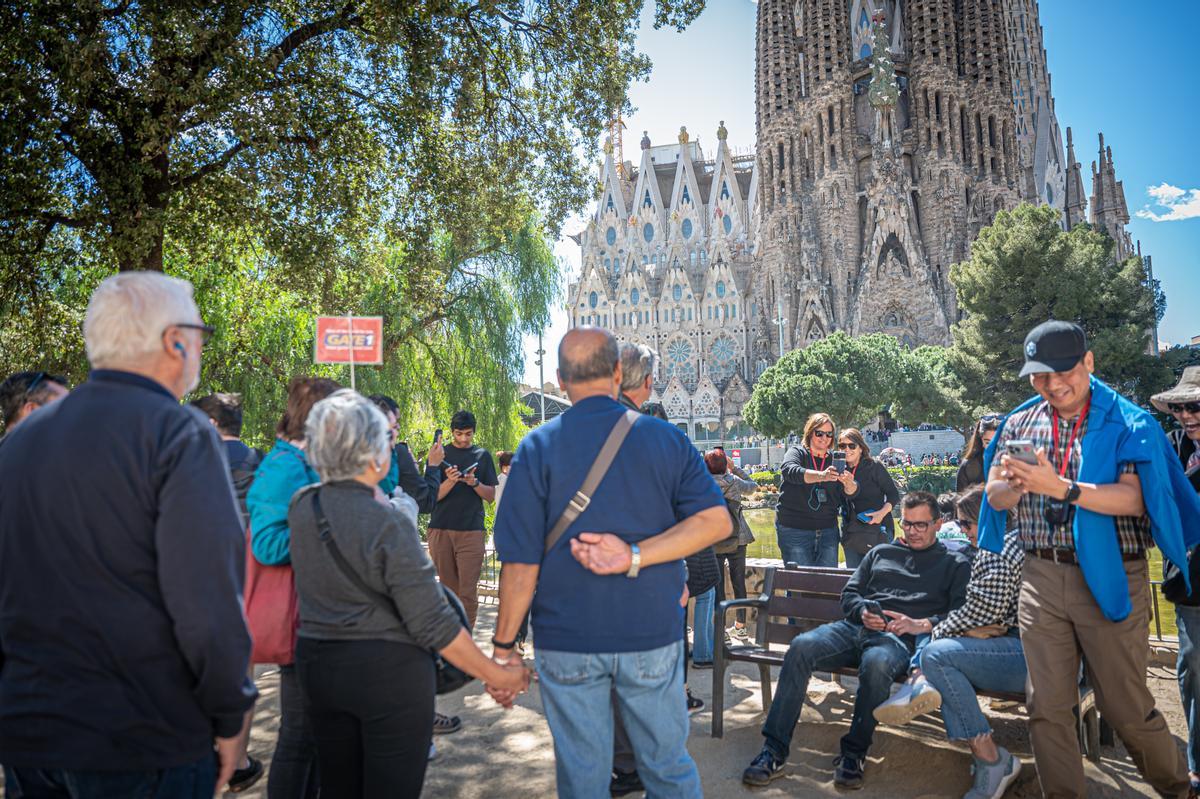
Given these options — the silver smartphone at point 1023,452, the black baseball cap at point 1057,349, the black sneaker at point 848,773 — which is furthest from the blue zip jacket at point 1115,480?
the black sneaker at point 848,773

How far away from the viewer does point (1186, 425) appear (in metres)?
3.99

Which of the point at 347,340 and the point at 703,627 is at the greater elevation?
the point at 347,340

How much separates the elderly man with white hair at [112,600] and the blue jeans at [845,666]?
3140 millimetres

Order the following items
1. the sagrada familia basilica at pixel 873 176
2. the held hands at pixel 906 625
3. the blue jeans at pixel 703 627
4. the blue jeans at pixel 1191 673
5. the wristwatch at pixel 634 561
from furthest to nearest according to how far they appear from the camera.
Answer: the sagrada familia basilica at pixel 873 176 < the blue jeans at pixel 703 627 < the held hands at pixel 906 625 < the blue jeans at pixel 1191 673 < the wristwatch at pixel 634 561

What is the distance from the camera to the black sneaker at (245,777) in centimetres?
405

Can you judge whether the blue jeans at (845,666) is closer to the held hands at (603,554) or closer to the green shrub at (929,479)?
the held hands at (603,554)

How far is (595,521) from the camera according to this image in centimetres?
267

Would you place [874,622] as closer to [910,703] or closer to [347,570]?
[910,703]

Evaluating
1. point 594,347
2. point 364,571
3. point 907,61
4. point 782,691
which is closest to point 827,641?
point 782,691

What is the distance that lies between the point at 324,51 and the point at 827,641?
7.82 meters

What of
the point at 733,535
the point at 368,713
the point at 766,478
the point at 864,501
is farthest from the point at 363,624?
the point at 766,478

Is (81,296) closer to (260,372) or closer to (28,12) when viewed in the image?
(260,372)

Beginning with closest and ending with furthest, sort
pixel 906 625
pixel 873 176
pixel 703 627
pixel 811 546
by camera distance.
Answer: pixel 906 625
pixel 703 627
pixel 811 546
pixel 873 176

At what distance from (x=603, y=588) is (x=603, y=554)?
14cm
